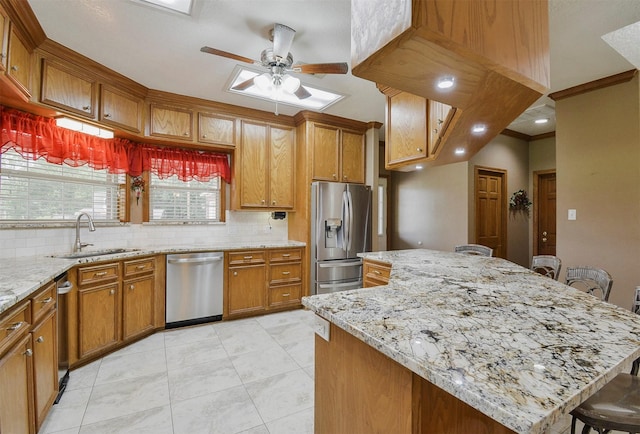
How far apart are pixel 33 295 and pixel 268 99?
2741mm

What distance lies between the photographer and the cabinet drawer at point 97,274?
2.46 meters

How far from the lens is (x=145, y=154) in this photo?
3502 millimetres

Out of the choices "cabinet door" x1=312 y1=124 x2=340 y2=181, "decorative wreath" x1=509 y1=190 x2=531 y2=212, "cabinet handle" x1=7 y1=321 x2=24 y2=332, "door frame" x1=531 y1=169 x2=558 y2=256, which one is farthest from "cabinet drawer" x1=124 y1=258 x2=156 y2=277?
"door frame" x1=531 y1=169 x2=558 y2=256

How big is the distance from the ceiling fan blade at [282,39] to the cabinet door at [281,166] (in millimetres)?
1829

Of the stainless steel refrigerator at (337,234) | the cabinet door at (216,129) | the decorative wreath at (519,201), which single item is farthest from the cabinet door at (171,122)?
the decorative wreath at (519,201)

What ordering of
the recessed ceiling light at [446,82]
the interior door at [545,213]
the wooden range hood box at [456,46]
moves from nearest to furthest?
1. the wooden range hood box at [456,46]
2. the recessed ceiling light at [446,82]
3. the interior door at [545,213]

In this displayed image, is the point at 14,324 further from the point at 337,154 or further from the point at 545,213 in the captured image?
the point at 545,213

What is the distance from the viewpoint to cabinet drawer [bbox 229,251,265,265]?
360 cm

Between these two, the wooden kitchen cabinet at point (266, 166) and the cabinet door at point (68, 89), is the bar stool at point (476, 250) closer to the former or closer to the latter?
the wooden kitchen cabinet at point (266, 166)

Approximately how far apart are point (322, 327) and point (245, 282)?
2.61 m

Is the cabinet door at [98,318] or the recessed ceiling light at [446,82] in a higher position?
the recessed ceiling light at [446,82]

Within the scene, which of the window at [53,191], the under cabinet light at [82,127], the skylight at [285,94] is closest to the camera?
the window at [53,191]

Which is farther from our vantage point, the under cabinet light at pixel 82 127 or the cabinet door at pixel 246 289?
the cabinet door at pixel 246 289

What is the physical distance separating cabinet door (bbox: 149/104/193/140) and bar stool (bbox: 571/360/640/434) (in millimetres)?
3870
